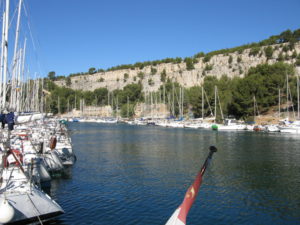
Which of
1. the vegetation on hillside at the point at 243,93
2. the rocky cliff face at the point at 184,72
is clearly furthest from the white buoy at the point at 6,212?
the rocky cliff face at the point at 184,72

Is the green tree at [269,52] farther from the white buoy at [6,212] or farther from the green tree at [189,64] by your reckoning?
the white buoy at [6,212]

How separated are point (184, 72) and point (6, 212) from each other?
11474cm

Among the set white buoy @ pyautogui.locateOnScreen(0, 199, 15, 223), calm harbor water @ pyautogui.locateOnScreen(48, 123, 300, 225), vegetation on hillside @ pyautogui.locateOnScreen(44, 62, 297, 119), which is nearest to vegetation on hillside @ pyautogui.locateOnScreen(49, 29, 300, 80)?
vegetation on hillside @ pyautogui.locateOnScreen(44, 62, 297, 119)

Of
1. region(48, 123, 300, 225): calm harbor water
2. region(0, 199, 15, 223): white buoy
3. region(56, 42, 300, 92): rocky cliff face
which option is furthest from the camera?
region(56, 42, 300, 92): rocky cliff face

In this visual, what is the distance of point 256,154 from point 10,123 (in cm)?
2075

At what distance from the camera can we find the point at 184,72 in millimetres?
121812

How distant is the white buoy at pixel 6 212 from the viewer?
9.52 m

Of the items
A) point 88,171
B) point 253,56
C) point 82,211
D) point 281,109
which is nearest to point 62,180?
Result: point 88,171

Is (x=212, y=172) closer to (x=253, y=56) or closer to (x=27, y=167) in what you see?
(x=27, y=167)

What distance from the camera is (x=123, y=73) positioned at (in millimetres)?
142750

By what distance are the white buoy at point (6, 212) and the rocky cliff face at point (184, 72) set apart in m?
86.7

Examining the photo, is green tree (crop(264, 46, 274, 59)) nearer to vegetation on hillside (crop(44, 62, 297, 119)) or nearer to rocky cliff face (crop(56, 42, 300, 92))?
rocky cliff face (crop(56, 42, 300, 92))

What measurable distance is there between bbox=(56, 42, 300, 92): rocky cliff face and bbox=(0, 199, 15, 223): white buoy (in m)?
86.7

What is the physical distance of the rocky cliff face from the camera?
337ft
